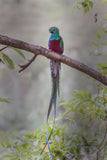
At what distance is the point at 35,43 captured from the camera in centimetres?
259

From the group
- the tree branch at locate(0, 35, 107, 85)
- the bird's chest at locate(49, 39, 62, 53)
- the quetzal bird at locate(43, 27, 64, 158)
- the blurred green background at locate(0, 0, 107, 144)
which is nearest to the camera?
the tree branch at locate(0, 35, 107, 85)

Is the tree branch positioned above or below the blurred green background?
below

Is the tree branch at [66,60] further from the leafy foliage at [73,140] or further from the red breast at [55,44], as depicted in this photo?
the red breast at [55,44]

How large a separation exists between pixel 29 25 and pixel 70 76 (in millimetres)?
977

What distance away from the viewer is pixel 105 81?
87cm

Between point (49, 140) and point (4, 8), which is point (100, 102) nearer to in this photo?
point (49, 140)

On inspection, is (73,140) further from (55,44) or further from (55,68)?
(55,44)

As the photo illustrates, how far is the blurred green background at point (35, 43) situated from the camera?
2.24 meters

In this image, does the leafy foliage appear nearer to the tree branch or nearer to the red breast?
the tree branch

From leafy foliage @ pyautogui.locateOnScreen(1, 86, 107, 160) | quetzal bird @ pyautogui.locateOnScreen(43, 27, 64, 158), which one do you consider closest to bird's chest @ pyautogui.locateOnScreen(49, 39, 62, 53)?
quetzal bird @ pyautogui.locateOnScreen(43, 27, 64, 158)

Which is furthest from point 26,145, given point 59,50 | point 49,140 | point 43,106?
point 43,106

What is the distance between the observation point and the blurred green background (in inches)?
88.0

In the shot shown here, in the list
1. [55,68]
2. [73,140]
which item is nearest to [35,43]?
[55,68]

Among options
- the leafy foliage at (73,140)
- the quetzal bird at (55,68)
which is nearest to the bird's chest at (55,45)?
the quetzal bird at (55,68)
